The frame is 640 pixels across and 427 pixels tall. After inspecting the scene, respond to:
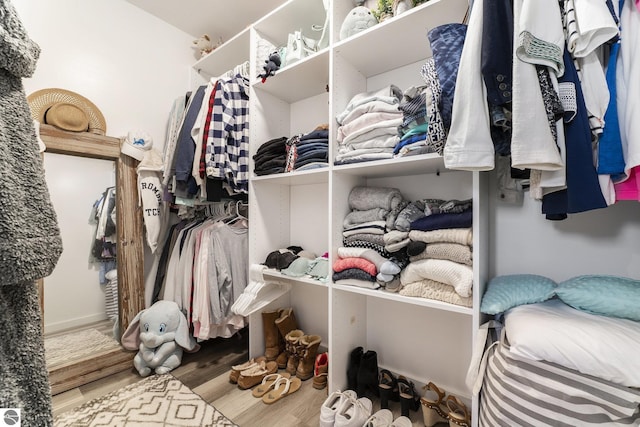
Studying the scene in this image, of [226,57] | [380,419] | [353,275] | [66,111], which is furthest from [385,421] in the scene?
[226,57]

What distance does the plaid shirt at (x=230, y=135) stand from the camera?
5.21ft

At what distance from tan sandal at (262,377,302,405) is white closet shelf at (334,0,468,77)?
1.73 metres

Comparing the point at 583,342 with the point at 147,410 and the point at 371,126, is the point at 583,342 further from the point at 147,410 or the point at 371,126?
the point at 147,410

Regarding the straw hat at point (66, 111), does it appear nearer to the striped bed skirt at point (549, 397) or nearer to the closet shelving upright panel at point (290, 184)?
the closet shelving upright panel at point (290, 184)

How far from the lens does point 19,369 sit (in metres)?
0.54

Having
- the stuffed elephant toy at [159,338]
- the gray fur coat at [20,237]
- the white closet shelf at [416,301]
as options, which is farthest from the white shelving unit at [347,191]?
the gray fur coat at [20,237]

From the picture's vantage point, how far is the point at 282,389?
4.72 ft

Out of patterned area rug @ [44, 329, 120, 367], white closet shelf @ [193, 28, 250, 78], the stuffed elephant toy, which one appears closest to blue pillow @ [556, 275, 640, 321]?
the stuffed elephant toy

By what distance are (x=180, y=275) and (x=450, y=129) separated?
1.76m

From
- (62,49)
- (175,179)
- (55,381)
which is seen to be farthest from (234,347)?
(62,49)

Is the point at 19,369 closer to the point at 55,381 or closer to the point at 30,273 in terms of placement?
the point at 30,273

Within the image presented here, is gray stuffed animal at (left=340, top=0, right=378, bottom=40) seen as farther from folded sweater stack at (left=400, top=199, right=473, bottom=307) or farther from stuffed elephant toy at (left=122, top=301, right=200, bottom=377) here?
stuffed elephant toy at (left=122, top=301, right=200, bottom=377)

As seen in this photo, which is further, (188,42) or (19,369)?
(188,42)

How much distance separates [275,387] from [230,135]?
1449 millimetres
